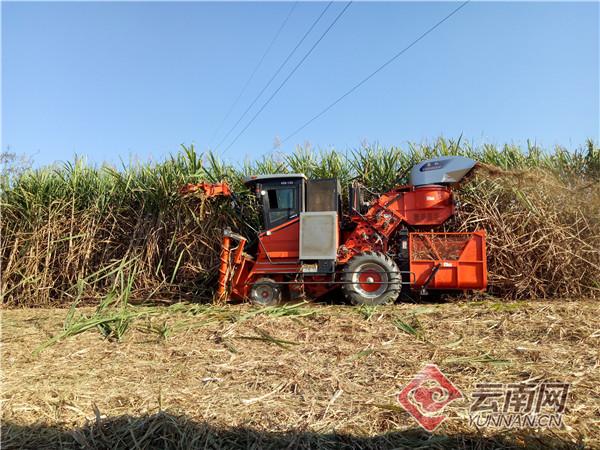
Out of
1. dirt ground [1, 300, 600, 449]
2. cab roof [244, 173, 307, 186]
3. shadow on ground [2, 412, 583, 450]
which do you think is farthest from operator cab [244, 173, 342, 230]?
shadow on ground [2, 412, 583, 450]

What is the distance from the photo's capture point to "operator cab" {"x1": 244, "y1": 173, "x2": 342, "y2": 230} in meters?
7.15

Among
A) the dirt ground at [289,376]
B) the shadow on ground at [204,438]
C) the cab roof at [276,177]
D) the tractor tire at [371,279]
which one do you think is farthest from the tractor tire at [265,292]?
the shadow on ground at [204,438]

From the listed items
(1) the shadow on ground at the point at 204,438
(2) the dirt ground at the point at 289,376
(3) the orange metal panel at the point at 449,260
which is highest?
(3) the orange metal panel at the point at 449,260

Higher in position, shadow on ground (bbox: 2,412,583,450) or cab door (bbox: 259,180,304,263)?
cab door (bbox: 259,180,304,263)

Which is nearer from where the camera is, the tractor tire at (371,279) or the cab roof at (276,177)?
the tractor tire at (371,279)

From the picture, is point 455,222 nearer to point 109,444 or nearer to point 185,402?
point 185,402

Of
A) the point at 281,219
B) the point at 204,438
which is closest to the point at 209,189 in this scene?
the point at 281,219

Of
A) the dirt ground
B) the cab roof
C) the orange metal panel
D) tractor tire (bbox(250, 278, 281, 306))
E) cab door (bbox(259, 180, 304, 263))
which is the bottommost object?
the dirt ground

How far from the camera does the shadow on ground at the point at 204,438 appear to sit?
243cm

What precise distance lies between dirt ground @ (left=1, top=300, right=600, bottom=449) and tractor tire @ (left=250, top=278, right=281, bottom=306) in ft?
5.65

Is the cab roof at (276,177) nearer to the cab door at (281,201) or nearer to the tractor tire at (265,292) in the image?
the cab door at (281,201)

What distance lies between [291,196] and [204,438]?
4.96m

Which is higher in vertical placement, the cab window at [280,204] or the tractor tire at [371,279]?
the cab window at [280,204]

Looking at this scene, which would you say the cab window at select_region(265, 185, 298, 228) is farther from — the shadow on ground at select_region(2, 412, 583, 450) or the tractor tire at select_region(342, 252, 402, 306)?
the shadow on ground at select_region(2, 412, 583, 450)
